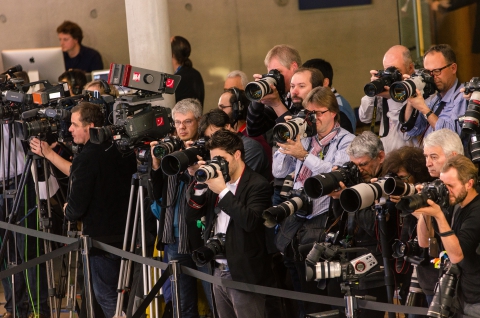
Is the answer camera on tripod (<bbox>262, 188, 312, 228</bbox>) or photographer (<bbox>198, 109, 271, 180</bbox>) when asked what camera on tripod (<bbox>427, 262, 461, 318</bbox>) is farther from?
photographer (<bbox>198, 109, 271, 180</bbox>)

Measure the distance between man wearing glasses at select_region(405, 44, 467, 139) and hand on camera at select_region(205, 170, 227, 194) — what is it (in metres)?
1.01

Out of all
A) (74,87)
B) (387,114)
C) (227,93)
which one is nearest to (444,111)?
(387,114)

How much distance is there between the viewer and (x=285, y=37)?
344 inches

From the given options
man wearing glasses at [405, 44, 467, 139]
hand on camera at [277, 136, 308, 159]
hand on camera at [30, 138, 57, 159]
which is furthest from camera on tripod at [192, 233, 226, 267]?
hand on camera at [30, 138, 57, 159]

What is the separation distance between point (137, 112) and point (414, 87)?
1573 mm

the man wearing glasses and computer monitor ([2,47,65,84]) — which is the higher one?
computer monitor ([2,47,65,84])

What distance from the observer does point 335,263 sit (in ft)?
11.2

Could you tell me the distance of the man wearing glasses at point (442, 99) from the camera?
403 centimetres

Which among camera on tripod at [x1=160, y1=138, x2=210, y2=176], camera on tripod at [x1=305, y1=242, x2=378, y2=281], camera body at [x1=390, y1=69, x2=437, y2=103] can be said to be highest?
camera body at [x1=390, y1=69, x2=437, y2=103]

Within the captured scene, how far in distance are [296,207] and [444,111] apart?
95cm

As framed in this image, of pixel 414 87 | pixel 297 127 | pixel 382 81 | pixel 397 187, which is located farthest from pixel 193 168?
pixel 397 187

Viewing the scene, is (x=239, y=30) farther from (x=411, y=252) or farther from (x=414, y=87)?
(x=411, y=252)

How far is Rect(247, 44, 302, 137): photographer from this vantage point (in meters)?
4.48

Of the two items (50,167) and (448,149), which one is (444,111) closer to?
(448,149)
